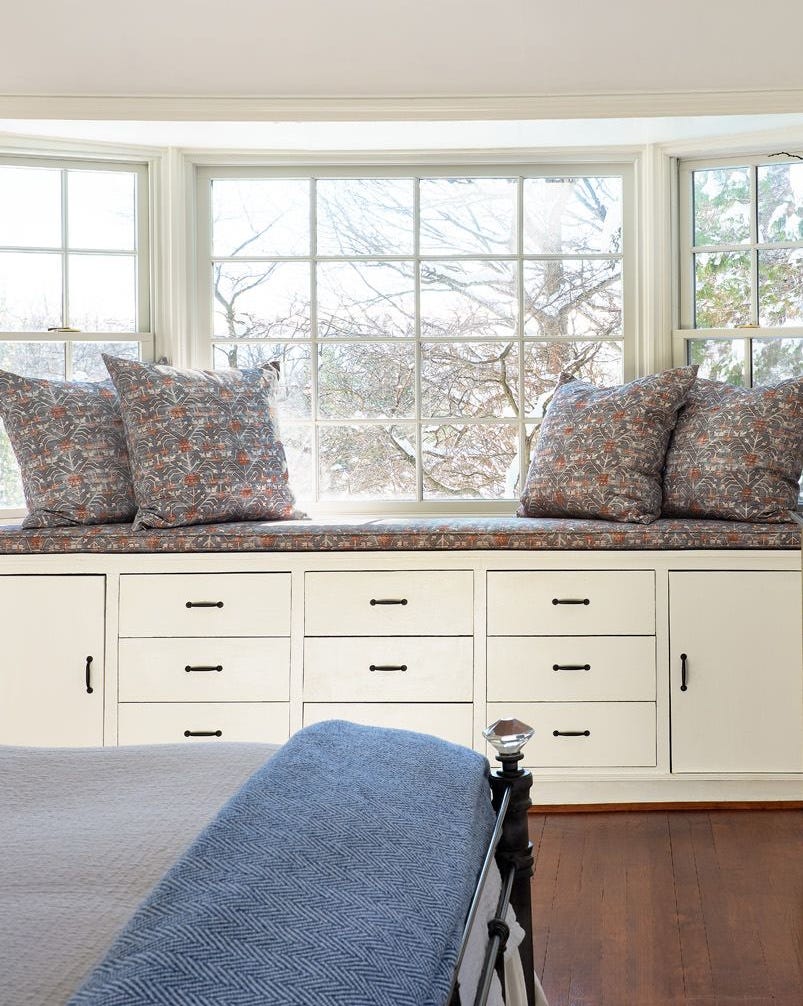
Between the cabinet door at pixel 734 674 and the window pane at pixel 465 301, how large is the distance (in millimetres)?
1180

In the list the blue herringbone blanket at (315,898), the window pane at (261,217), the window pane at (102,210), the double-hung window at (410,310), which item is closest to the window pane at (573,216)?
the double-hung window at (410,310)

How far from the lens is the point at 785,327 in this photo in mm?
3512

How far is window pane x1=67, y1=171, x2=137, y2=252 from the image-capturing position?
3514 millimetres

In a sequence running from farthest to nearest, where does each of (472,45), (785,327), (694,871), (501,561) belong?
(785,327)
(472,45)
(501,561)
(694,871)

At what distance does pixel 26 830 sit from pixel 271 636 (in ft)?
5.74

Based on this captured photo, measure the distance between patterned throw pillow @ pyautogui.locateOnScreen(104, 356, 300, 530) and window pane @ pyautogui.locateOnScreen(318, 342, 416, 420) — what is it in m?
0.45

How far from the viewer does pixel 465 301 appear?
12.0 feet

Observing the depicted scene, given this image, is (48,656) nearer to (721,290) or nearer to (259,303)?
(259,303)

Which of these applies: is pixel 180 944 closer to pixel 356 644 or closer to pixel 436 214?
pixel 356 644

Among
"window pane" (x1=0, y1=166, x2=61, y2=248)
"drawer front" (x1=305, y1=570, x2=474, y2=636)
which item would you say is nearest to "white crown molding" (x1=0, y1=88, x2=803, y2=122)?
"window pane" (x1=0, y1=166, x2=61, y2=248)

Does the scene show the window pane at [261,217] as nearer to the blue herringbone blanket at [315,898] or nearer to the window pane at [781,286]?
the window pane at [781,286]

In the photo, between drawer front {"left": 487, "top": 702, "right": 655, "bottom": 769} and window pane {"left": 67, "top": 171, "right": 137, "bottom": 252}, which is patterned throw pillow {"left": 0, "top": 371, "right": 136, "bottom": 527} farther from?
drawer front {"left": 487, "top": 702, "right": 655, "bottom": 769}

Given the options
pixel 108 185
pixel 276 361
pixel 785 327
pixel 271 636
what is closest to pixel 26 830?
pixel 271 636

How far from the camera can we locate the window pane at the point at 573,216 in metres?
3.64
